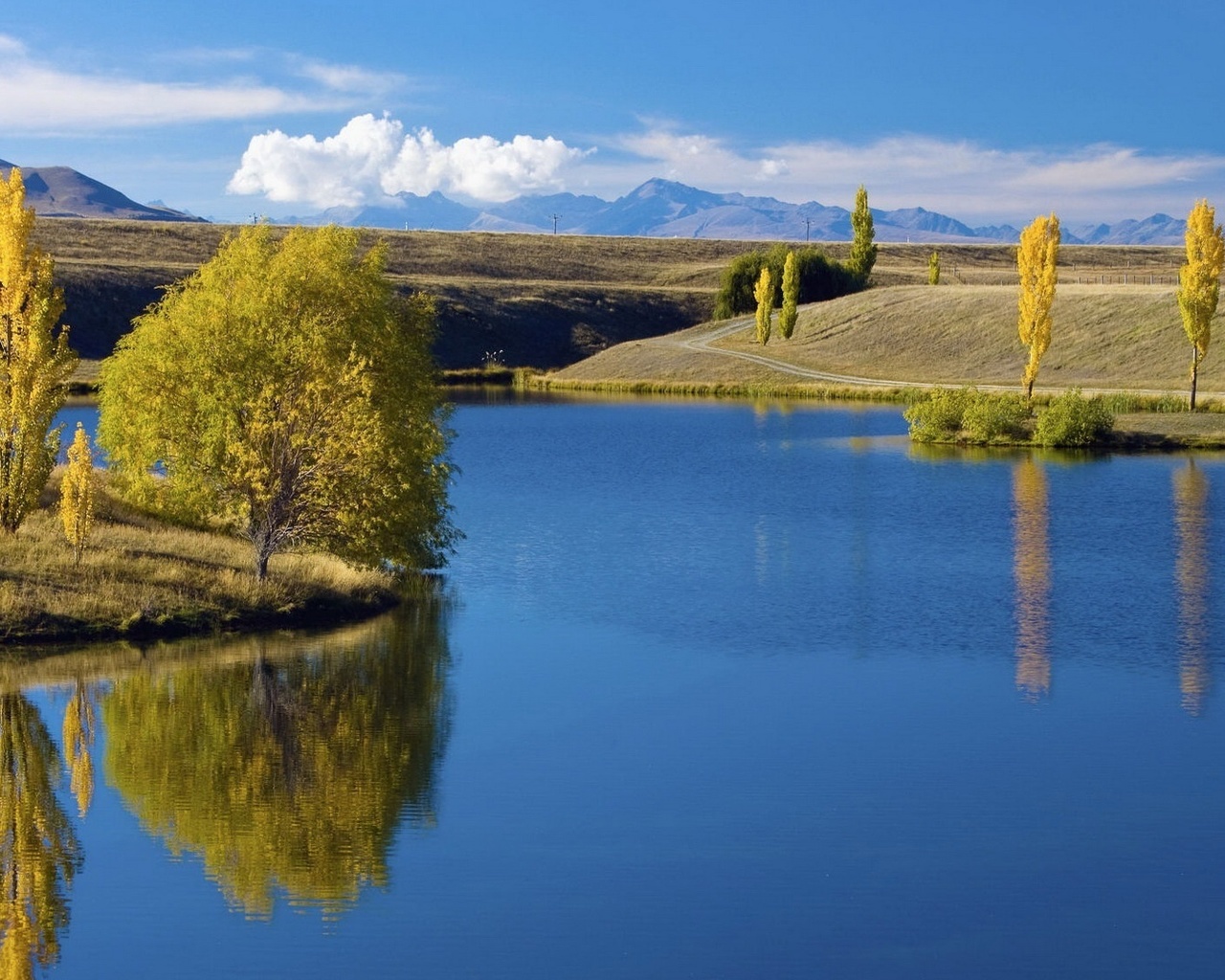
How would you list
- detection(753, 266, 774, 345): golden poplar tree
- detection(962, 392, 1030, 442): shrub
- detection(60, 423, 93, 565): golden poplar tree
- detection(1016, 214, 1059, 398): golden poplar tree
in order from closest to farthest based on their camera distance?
detection(60, 423, 93, 565): golden poplar tree < detection(962, 392, 1030, 442): shrub < detection(1016, 214, 1059, 398): golden poplar tree < detection(753, 266, 774, 345): golden poplar tree

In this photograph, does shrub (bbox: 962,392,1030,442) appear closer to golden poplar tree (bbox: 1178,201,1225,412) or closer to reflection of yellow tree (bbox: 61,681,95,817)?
golden poplar tree (bbox: 1178,201,1225,412)

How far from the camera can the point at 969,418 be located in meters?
70.5

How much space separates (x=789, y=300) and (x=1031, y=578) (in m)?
82.8

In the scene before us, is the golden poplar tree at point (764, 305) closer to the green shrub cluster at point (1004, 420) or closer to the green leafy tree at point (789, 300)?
the green leafy tree at point (789, 300)

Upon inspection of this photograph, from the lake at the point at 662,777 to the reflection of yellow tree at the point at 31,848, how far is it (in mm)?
57

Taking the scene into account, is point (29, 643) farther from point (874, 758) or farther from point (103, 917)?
point (874, 758)

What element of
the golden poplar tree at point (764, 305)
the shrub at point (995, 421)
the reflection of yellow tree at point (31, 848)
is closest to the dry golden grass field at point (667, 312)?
the golden poplar tree at point (764, 305)

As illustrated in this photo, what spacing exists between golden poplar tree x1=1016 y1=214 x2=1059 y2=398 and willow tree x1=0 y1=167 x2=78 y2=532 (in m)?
55.0

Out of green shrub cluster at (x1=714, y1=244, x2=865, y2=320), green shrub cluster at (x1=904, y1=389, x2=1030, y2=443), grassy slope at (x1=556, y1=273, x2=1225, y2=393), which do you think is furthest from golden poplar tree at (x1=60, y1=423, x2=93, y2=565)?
green shrub cluster at (x1=714, y1=244, x2=865, y2=320)

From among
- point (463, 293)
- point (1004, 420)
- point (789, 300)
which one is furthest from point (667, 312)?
point (1004, 420)

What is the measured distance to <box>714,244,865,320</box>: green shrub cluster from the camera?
139 meters

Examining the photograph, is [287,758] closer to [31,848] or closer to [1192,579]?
[31,848]

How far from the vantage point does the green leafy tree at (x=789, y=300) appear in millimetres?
118250

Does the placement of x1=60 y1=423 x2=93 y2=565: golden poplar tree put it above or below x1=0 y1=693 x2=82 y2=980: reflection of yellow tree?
above
